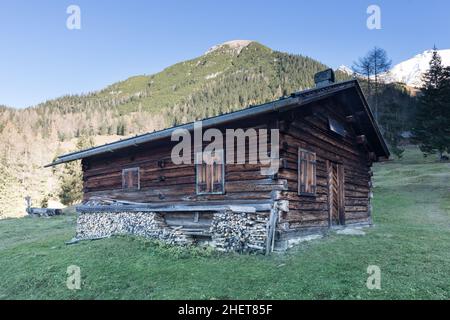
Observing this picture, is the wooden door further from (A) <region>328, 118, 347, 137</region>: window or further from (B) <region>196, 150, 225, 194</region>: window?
(B) <region>196, 150, 225, 194</region>: window

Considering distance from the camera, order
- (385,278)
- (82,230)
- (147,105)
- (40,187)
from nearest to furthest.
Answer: (385,278), (82,230), (40,187), (147,105)

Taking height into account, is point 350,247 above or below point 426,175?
below

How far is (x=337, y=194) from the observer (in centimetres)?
1559

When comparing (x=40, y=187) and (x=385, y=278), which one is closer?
(x=385, y=278)

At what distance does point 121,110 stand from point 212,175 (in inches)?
4878

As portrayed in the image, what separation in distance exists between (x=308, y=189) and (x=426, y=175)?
85.1 feet

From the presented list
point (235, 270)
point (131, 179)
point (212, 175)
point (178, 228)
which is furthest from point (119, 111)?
point (235, 270)

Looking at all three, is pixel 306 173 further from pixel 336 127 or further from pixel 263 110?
pixel 263 110

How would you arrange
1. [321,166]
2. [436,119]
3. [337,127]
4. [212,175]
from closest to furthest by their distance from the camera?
[212,175] < [321,166] < [337,127] < [436,119]

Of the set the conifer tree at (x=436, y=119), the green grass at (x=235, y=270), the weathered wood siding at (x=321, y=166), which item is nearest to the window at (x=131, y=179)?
the green grass at (x=235, y=270)

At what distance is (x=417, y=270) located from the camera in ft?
28.3
